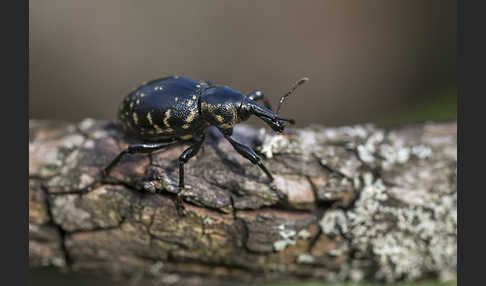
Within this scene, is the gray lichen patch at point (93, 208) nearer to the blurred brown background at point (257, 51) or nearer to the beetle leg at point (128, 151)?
the beetle leg at point (128, 151)

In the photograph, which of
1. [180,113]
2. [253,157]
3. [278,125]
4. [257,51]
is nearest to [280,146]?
[278,125]

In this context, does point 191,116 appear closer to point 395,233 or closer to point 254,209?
point 254,209

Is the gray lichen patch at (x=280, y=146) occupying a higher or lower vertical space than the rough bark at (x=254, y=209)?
higher

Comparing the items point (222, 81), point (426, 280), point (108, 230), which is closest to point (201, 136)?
point (108, 230)

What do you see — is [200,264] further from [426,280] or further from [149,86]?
[426,280]

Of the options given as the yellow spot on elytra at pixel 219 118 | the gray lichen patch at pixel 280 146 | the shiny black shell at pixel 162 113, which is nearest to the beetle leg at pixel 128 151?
the shiny black shell at pixel 162 113

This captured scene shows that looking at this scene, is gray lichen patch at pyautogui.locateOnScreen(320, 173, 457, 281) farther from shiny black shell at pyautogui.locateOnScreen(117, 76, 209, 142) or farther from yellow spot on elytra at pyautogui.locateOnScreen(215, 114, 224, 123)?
shiny black shell at pyautogui.locateOnScreen(117, 76, 209, 142)
